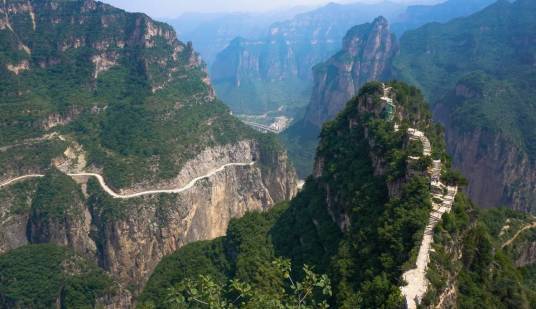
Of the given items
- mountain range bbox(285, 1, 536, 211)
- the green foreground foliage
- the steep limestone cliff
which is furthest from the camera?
mountain range bbox(285, 1, 536, 211)

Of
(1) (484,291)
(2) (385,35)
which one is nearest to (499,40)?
(2) (385,35)

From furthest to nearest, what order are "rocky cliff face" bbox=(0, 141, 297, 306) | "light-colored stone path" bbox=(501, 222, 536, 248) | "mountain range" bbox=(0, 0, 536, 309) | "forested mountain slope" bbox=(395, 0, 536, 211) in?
"forested mountain slope" bbox=(395, 0, 536, 211)
"rocky cliff face" bbox=(0, 141, 297, 306)
"light-colored stone path" bbox=(501, 222, 536, 248)
"mountain range" bbox=(0, 0, 536, 309)

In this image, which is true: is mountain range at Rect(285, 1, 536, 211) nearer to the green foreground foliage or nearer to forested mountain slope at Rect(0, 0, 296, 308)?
forested mountain slope at Rect(0, 0, 296, 308)

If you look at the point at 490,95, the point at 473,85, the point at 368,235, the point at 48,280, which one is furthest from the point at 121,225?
the point at 473,85

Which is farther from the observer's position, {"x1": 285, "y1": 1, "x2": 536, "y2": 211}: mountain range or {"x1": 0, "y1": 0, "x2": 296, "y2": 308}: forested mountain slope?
{"x1": 285, "y1": 1, "x2": 536, "y2": 211}: mountain range

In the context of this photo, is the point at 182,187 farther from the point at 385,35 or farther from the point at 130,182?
the point at 385,35

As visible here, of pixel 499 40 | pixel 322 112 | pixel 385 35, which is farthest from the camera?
pixel 385 35

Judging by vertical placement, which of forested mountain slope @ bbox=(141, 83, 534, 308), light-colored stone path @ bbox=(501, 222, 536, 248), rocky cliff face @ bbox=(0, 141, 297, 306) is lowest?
rocky cliff face @ bbox=(0, 141, 297, 306)

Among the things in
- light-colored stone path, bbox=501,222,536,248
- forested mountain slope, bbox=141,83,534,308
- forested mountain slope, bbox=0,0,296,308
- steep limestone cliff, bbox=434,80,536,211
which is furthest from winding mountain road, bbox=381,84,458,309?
steep limestone cliff, bbox=434,80,536,211
